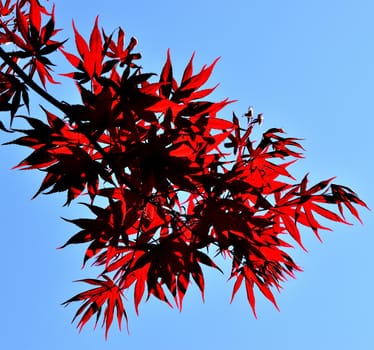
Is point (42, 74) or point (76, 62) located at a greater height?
point (42, 74)

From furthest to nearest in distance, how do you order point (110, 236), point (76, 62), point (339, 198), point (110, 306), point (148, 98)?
1. point (110, 306)
2. point (339, 198)
3. point (110, 236)
4. point (76, 62)
5. point (148, 98)

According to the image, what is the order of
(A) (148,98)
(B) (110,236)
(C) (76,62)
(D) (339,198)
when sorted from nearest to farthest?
(A) (148,98) → (C) (76,62) → (B) (110,236) → (D) (339,198)

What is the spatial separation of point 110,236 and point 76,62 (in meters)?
0.58

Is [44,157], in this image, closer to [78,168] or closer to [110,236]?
[78,168]

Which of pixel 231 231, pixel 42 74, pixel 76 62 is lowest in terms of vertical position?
pixel 231 231

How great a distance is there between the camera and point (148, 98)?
1.38 m

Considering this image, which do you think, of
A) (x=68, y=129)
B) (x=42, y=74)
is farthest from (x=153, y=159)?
(x=42, y=74)

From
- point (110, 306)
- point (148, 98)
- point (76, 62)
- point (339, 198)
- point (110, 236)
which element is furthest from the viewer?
point (110, 306)

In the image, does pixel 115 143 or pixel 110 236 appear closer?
pixel 115 143

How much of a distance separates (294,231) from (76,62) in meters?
0.99

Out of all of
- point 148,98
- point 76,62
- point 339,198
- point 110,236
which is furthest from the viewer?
point 339,198

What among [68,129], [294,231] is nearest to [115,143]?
[68,129]

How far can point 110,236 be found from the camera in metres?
1.63

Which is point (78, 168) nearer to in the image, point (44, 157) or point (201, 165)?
point (44, 157)
